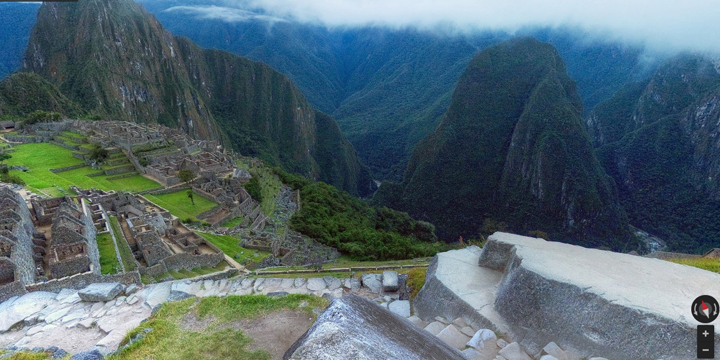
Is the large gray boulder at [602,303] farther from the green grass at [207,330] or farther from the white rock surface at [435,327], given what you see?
the green grass at [207,330]

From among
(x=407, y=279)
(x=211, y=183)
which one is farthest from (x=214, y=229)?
(x=407, y=279)

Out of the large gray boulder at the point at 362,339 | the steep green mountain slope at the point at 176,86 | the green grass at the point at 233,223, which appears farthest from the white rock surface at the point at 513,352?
the steep green mountain slope at the point at 176,86

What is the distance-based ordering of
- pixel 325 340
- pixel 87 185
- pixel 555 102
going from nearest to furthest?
pixel 325 340 → pixel 87 185 → pixel 555 102

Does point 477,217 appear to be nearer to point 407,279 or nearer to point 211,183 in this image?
point 211,183

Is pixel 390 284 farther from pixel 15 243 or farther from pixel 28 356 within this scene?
pixel 15 243

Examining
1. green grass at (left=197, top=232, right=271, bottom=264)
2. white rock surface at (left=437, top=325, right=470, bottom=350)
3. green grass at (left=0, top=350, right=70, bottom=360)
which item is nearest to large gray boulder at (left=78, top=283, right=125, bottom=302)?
green grass at (left=0, top=350, right=70, bottom=360)

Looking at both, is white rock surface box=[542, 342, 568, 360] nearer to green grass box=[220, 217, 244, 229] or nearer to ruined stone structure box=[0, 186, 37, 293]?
ruined stone structure box=[0, 186, 37, 293]

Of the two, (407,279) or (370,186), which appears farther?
(370,186)
